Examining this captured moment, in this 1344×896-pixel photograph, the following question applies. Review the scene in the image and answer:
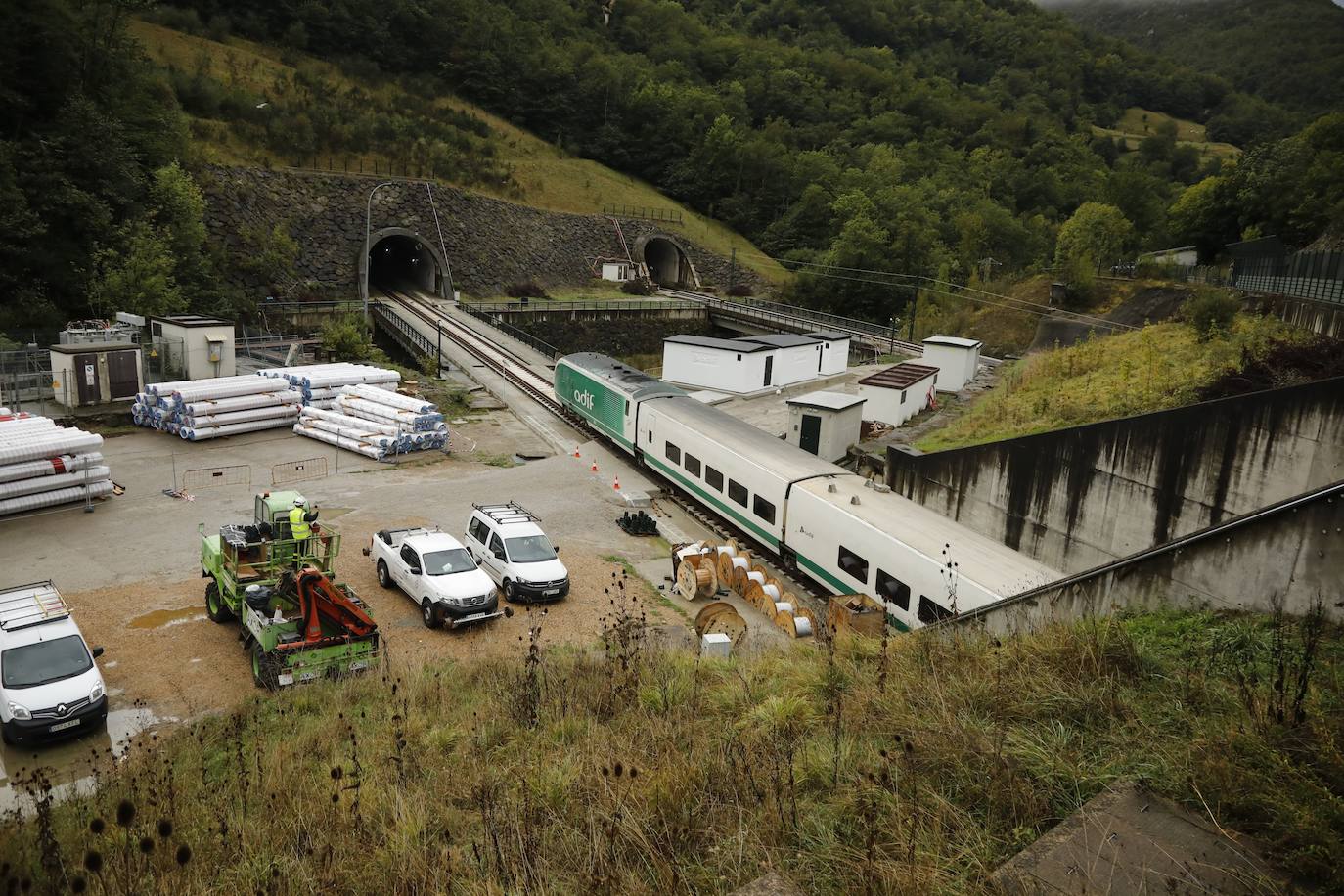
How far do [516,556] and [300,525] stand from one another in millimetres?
4628

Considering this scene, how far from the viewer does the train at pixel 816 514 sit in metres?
14.2

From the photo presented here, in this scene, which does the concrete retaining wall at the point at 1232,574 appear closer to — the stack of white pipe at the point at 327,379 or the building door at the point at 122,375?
the stack of white pipe at the point at 327,379

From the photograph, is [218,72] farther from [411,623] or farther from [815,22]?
[815,22]

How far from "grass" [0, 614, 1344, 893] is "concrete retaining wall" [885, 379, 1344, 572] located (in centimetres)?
834

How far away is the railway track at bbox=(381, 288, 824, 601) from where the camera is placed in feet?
71.5

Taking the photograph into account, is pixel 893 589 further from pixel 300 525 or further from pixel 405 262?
pixel 405 262

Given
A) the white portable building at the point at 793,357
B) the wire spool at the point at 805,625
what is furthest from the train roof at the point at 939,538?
the white portable building at the point at 793,357

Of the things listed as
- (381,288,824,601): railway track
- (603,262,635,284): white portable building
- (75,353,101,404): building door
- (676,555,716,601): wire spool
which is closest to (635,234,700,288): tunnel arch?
(603,262,635,284): white portable building

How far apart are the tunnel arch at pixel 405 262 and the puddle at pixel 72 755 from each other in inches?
1761

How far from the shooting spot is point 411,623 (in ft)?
50.1

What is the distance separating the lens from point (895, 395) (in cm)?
2953

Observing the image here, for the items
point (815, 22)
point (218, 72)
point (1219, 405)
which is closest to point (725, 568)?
point (1219, 405)

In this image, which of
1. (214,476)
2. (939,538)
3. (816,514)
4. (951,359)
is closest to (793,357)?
(951,359)

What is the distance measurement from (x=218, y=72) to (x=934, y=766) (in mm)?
72365
